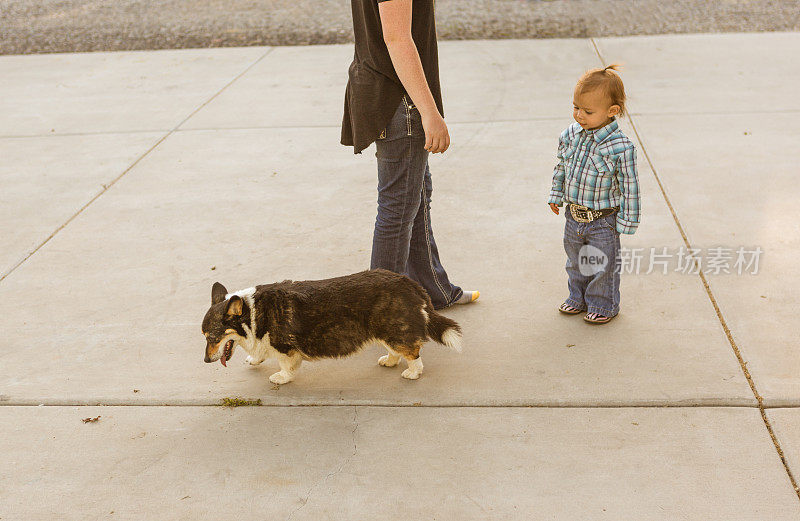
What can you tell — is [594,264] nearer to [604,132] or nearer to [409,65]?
[604,132]

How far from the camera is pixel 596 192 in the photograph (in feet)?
Result: 11.3

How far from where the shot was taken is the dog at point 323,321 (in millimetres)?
3166

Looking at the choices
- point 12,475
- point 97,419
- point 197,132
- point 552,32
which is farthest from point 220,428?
point 552,32

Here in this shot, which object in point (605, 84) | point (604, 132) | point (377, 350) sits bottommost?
point (377, 350)

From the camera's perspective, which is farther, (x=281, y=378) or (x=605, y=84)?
(x=281, y=378)

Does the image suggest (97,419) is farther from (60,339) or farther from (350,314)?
(350,314)

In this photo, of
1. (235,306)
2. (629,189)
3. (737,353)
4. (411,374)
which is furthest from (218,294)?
(737,353)

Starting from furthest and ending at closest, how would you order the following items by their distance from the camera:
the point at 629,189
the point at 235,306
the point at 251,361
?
the point at 251,361
the point at 629,189
the point at 235,306

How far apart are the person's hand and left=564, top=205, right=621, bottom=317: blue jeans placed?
90 centimetres

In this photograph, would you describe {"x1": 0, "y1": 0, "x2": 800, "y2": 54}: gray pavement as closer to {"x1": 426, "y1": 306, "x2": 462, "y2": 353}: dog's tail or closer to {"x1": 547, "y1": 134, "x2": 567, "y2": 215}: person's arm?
{"x1": 547, "y1": 134, "x2": 567, "y2": 215}: person's arm

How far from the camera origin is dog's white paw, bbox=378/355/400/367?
3.43 m

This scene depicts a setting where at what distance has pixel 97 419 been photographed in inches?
124

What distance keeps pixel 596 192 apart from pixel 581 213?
0.14 meters

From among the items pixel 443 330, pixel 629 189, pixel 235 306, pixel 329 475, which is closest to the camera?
pixel 329 475
